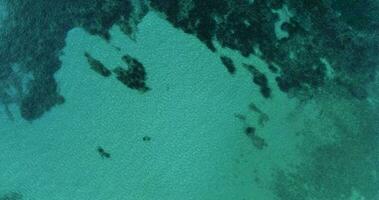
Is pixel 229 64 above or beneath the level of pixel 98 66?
above

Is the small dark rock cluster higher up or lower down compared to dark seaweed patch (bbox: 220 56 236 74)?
lower down

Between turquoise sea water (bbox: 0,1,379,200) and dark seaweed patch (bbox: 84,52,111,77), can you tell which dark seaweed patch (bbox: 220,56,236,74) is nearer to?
turquoise sea water (bbox: 0,1,379,200)

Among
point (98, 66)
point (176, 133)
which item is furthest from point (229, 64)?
point (98, 66)

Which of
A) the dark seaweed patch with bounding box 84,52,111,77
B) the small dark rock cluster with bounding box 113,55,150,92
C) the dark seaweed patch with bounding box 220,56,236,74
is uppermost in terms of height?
the dark seaweed patch with bounding box 220,56,236,74

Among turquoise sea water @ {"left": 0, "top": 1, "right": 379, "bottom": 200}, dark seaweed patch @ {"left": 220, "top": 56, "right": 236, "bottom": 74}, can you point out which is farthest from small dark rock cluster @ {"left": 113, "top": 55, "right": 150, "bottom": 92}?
dark seaweed patch @ {"left": 220, "top": 56, "right": 236, "bottom": 74}

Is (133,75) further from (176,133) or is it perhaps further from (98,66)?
(176,133)
